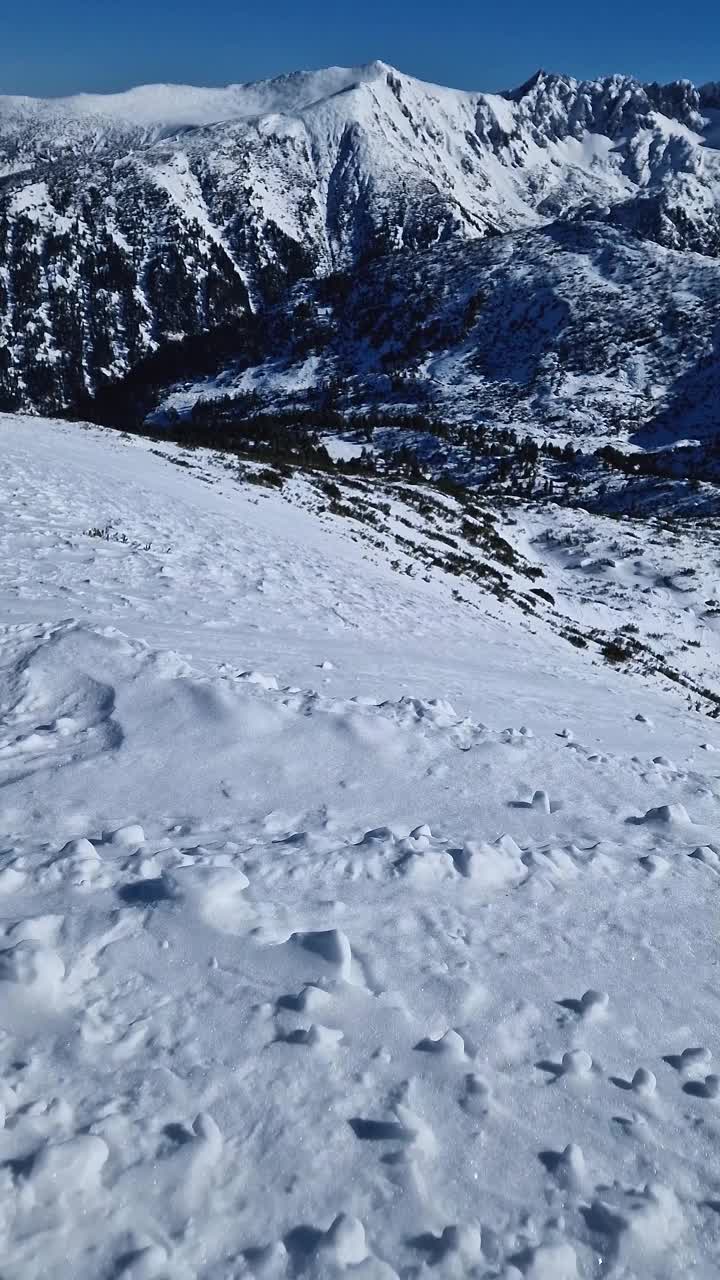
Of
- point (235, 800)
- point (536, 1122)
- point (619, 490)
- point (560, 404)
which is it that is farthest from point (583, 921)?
point (560, 404)

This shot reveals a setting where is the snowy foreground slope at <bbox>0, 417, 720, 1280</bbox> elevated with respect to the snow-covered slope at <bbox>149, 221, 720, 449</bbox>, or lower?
lower

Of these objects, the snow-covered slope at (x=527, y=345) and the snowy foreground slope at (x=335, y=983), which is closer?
the snowy foreground slope at (x=335, y=983)

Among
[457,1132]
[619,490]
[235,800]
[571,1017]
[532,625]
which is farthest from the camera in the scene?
[619,490]

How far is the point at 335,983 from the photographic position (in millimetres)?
3650

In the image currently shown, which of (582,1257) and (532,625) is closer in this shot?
(582,1257)

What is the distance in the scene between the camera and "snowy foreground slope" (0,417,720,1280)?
102 inches

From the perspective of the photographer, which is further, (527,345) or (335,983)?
(527,345)

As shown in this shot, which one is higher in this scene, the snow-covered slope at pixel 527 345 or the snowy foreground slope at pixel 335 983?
the snow-covered slope at pixel 527 345

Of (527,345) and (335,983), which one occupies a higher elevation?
(527,345)

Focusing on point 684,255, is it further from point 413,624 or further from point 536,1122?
point 536,1122

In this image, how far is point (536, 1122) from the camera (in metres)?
3.09

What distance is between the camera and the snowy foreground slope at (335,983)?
2.59 meters

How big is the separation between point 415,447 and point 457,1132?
101 meters

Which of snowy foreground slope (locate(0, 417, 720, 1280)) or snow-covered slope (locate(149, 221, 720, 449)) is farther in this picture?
snow-covered slope (locate(149, 221, 720, 449))
